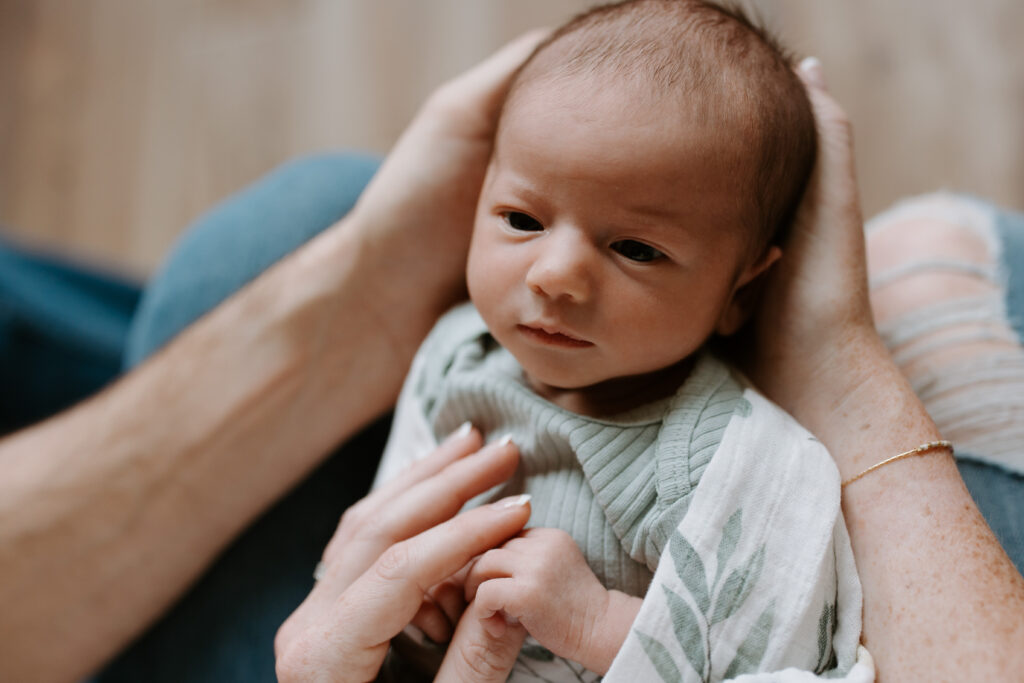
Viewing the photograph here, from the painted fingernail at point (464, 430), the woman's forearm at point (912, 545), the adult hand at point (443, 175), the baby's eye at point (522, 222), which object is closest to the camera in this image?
the woman's forearm at point (912, 545)

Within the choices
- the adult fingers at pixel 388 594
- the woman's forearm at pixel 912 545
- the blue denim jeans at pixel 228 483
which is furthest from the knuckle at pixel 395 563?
the woman's forearm at pixel 912 545

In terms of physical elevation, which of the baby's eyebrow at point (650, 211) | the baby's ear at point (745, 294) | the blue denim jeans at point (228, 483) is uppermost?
the baby's eyebrow at point (650, 211)

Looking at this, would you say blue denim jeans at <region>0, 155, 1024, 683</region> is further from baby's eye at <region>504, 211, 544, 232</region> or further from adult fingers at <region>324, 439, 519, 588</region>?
baby's eye at <region>504, 211, 544, 232</region>

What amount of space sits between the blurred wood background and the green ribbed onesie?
4.34ft

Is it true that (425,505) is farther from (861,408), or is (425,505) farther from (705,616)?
(861,408)

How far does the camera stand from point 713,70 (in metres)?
0.76

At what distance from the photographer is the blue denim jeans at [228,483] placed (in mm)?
1025

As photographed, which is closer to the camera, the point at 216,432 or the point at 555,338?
the point at 555,338

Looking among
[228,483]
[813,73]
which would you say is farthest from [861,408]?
[228,483]

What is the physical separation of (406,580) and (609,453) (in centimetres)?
23

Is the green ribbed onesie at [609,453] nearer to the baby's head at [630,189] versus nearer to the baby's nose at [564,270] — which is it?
the baby's head at [630,189]

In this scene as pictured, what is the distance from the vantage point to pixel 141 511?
106cm

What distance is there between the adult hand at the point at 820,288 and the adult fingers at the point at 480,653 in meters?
0.39

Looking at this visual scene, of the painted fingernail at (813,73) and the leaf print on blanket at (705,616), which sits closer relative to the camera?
the leaf print on blanket at (705,616)
